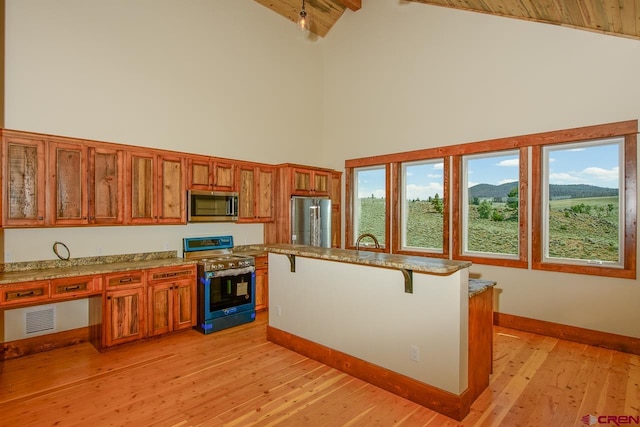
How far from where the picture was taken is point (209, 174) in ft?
15.8

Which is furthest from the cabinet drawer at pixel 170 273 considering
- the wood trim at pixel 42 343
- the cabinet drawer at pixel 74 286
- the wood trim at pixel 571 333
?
the wood trim at pixel 571 333

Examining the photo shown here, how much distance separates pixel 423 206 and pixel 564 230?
6.42 ft

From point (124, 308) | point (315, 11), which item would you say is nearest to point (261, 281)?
point (124, 308)

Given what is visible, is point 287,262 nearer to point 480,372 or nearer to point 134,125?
point 480,372

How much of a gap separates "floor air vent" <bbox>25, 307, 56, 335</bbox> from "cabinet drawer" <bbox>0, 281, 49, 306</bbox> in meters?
0.61

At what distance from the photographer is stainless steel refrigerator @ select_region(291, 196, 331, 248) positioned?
563 cm

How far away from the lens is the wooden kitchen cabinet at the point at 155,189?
161 inches

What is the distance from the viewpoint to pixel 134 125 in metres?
4.41

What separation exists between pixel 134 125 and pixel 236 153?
1.58 metres

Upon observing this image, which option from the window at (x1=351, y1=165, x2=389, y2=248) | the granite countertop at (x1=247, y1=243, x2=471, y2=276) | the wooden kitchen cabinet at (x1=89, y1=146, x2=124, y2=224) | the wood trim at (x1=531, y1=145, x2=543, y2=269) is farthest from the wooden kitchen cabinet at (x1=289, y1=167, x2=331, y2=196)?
the wood trim at (x1=531, y1=145, x2=543, y2=269)

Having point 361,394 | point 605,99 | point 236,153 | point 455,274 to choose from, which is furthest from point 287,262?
point 605,99

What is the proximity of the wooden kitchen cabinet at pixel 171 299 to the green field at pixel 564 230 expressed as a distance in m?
3.72

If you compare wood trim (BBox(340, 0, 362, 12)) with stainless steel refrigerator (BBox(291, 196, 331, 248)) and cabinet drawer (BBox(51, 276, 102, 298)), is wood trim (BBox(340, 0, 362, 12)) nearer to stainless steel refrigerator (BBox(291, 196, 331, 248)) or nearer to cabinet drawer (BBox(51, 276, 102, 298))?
stainless steel refrigerator (BBox(291, 196, 331, 248))

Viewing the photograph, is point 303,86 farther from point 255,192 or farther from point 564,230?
point 564,230
